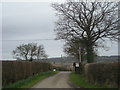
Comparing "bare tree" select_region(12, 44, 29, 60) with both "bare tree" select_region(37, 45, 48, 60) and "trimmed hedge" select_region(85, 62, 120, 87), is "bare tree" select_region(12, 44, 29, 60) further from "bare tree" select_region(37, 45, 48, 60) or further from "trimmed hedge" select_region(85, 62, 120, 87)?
"trimmed hedge" select_region(85, 62, 120, 87)

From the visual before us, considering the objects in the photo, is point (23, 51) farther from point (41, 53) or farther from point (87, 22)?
point (87, 22)

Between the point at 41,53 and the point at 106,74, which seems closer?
the point at 106,74

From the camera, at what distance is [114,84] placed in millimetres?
13211

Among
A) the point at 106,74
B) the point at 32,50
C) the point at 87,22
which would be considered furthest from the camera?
the point at 32,50

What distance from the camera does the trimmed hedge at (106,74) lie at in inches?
519

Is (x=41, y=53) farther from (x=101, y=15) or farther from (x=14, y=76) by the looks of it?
(x=14, y=76)

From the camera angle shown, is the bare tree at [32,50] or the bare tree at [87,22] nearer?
the bare tree at [87,22]

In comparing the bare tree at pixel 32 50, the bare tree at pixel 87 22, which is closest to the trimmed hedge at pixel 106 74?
the bare tree at pixel 87 22

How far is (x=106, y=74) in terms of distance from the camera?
46.9 feet

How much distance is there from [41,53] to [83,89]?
56.0 m

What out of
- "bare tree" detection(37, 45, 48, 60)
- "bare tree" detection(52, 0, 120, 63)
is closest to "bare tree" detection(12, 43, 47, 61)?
"bare tree" detection(37, 45, 48, 60)

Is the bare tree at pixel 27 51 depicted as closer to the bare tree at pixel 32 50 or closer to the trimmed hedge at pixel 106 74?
the bare tree at pixel 32 50

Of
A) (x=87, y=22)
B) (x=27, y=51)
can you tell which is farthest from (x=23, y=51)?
(x=87, y=22)

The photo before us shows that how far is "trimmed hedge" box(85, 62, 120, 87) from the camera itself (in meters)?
13.2
